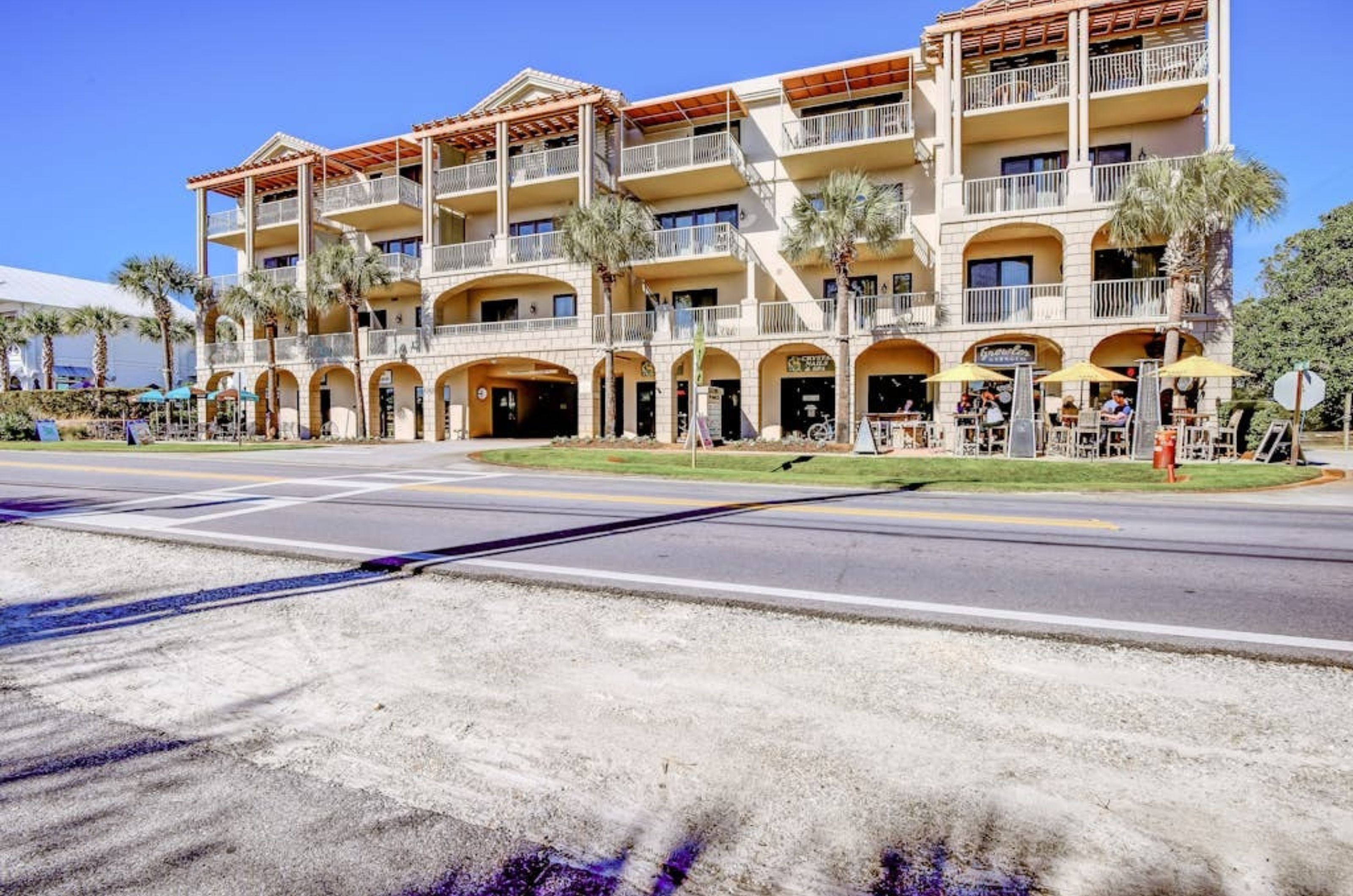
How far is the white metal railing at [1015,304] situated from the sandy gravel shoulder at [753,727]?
2157cm

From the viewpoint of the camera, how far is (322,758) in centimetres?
301

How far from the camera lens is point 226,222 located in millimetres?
37875

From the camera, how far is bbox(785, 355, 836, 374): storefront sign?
A: 27.4 metres

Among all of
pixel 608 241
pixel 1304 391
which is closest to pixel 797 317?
pixel 608 241

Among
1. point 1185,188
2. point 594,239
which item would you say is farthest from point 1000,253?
point 594,239

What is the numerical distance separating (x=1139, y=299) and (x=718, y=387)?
14585mm

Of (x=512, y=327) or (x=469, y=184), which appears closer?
(x=512, y=327)

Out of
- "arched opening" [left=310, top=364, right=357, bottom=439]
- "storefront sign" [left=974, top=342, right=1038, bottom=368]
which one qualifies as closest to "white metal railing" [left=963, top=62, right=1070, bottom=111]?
"storefront sign" [left=974, top=342, right=1038, bottom=368]

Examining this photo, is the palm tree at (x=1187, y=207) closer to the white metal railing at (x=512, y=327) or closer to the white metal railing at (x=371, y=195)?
the white metal railing at (x=512, y=327)

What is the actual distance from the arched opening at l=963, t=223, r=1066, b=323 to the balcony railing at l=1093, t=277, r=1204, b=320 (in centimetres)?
117

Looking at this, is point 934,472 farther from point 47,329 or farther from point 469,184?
point 47,329

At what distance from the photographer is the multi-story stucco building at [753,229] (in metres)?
22.8

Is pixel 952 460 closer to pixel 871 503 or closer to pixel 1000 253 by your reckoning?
pixel 871 503

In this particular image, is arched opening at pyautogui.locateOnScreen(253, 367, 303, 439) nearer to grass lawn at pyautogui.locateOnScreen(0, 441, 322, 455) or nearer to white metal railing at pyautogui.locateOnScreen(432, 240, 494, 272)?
grass lawn at pyautogui.locateOnScreen(0, 441, 322, 455)
